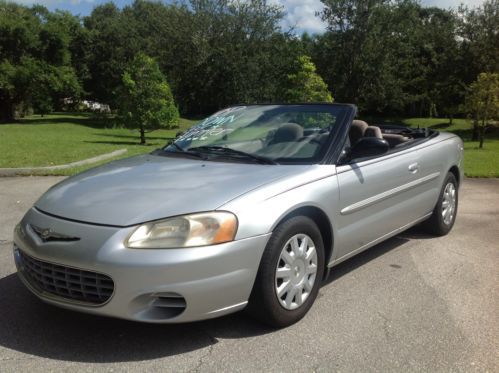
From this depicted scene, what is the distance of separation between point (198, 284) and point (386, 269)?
2248 millimetres

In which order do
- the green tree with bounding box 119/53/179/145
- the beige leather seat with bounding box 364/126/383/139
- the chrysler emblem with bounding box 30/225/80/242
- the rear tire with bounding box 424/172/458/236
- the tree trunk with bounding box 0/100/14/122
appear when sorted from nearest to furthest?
the chrysler emblem with bounding box 30/225/80/242 → the beige leather seat with bounding box 364/126/383/139 → the rear tire with bounding box 424/172/458/236 → the green tree with bounding box 119/53/179/145 → the tree trunk with bounding box 0/100/14/122

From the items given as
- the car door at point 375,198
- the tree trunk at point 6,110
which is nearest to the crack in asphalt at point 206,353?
the car door at point 375,198

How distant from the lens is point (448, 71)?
112 ft

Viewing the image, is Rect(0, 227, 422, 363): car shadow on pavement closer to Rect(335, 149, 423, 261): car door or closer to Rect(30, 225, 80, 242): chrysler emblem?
Rect(30, 225, 80, 242): chrysler emblem

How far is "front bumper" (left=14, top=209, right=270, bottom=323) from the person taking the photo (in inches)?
113

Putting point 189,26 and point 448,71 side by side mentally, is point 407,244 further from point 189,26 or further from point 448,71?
point 448,71

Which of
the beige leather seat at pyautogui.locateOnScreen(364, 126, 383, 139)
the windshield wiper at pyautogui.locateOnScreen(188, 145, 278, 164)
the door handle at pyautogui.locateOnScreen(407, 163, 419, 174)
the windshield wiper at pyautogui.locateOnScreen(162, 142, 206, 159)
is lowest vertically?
the door handle at pyautogui.locateOnScreen(407, 163, 419, 174)

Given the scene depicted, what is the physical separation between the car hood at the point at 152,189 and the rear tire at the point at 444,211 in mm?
2450

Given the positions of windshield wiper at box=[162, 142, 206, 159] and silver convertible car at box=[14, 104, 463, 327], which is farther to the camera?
windshield wiper at box=[162, 142, 206, 159]

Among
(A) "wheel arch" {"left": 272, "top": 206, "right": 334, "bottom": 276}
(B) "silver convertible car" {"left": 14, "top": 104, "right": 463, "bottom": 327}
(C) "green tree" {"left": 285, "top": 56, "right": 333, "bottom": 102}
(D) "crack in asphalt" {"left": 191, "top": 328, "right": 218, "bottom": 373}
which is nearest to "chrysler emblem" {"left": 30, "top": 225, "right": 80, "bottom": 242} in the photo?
(B) "silver convertible car" {"left": 14, "top": 104, "right": 463, "bottom": 327}

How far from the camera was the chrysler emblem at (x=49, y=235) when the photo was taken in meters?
3.04

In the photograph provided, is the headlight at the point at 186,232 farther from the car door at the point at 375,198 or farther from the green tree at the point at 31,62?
the green tree at the point at 31,62

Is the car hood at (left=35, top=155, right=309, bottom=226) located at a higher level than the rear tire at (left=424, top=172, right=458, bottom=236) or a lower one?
higher

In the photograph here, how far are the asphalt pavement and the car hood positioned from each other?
2.47ft
